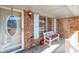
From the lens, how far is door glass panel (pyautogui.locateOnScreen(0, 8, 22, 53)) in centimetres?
331

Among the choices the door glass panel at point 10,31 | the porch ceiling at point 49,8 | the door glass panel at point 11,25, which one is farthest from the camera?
the door glass panel at point 11,25

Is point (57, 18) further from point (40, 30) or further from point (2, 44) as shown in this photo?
point (2, 44)

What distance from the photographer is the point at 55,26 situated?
702 centimetres

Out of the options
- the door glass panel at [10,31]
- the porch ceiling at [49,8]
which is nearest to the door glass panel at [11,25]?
the door glass panel at [10,31]

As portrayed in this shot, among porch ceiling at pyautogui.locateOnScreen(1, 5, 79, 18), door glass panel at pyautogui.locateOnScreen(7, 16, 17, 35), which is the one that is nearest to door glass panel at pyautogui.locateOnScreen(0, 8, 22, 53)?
door glass panel at pyautogui.locateOnScreen(7, 16, 17, 35)

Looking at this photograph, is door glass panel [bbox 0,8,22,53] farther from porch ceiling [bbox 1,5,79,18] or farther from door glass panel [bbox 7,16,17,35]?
porch ceiling [bbox 1,5,79,18]

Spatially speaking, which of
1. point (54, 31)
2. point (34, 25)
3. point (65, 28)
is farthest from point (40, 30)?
point (65, 28)

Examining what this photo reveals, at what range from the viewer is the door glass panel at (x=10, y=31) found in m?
3.31

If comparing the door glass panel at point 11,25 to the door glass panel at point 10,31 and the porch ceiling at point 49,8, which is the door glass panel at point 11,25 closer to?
the door glass panel at point 10,31

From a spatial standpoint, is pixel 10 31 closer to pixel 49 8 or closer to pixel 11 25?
pixel 11 25

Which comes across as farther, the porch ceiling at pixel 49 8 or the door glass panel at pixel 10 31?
the door glass panel at pixel 10 31

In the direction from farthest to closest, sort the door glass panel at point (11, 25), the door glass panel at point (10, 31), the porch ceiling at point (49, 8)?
the door glass panel at point (11, 25) < the door glass panel at point (10, 31) < the porch ceiling at point (49, 8)
